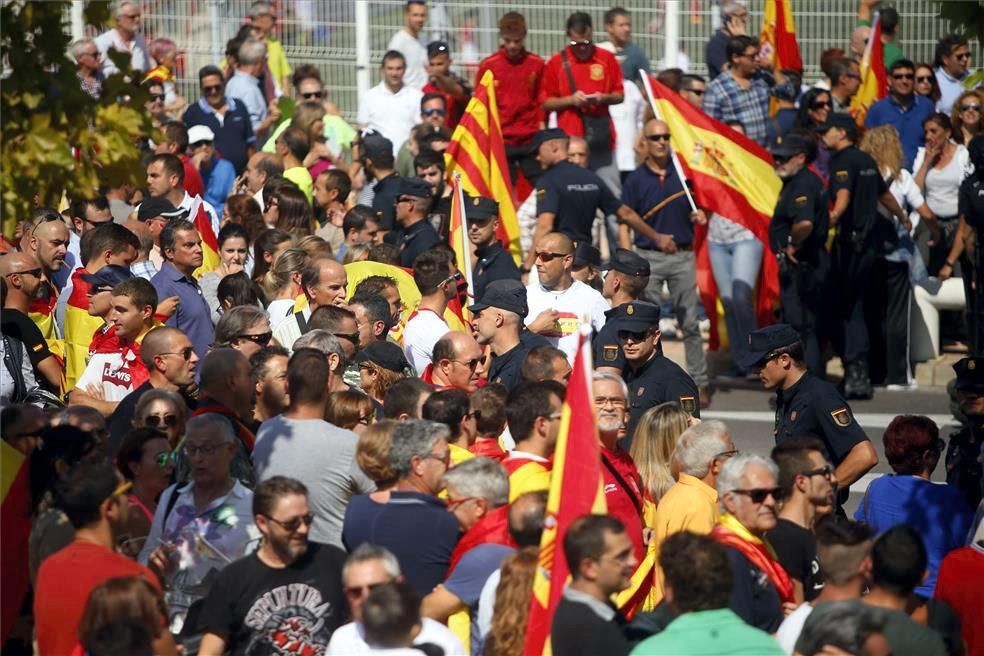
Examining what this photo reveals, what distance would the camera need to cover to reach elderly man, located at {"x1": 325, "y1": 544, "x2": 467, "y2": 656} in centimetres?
639

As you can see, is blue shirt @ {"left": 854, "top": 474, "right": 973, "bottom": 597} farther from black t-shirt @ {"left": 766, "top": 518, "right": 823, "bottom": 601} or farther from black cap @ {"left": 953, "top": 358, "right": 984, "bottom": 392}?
black cap @ {"left": 953, "top": 358, "right": 984, "bottom": 392}

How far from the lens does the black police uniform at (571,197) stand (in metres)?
15.0

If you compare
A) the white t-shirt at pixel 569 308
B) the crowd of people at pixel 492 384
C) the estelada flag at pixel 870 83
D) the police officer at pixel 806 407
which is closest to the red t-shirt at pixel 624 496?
the crowd of people at pixel 492 384

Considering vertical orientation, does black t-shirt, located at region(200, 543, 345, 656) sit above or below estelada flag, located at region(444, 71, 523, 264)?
below

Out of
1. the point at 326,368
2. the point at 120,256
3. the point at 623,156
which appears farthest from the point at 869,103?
the point at 326,368

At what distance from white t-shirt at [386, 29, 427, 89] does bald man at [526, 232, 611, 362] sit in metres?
8.29

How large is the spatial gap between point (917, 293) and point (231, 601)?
432 inches

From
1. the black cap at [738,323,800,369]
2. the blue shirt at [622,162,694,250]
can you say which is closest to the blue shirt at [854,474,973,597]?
the black cap at [738,323,800,369]

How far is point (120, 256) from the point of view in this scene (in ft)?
36.7

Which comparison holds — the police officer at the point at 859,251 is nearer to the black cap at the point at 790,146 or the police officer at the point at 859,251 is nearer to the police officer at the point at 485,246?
the black cap at the point at 790,146

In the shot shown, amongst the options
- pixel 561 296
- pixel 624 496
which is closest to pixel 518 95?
pixel 561 296

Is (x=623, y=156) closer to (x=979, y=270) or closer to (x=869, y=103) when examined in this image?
(x=869, y=103)

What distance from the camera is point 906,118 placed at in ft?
57.6

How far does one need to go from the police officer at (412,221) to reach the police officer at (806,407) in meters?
→ 4.38
